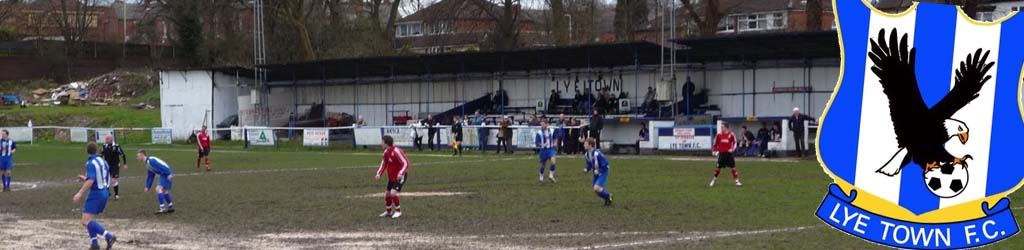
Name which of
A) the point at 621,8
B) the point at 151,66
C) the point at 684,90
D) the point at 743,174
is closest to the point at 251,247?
the point at 743,174

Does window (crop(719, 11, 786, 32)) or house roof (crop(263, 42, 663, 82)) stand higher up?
window (crop(719, 11, 786, 32))

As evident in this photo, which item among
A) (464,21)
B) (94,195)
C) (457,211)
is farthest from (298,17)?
(94,195)

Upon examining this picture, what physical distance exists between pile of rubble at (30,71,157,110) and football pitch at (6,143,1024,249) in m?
50.1

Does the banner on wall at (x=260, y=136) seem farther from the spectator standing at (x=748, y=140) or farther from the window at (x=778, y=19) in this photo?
the window at (x=778, y=19)

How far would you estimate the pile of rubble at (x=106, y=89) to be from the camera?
83562 mm

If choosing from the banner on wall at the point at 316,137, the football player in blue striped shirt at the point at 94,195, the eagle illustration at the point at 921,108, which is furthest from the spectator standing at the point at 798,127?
the eagle illustration at the point at 921,108

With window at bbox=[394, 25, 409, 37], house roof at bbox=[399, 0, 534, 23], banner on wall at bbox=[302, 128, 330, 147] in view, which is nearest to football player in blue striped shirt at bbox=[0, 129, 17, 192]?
banner on wall at bbox=[302, 128, 330, 147]

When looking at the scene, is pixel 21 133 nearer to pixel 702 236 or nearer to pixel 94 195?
pixel 94 195

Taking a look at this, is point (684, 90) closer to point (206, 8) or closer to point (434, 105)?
point (434, 105)

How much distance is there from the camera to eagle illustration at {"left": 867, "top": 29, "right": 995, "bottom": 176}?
4.63 meters

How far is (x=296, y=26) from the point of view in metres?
64.6

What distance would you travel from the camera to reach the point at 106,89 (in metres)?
85.4

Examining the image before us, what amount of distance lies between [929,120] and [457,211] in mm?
15971

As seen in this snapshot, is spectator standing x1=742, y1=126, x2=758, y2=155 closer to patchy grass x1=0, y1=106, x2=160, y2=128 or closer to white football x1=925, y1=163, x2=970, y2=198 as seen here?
white football x1=925, y1=163, x2=970, y2=198
